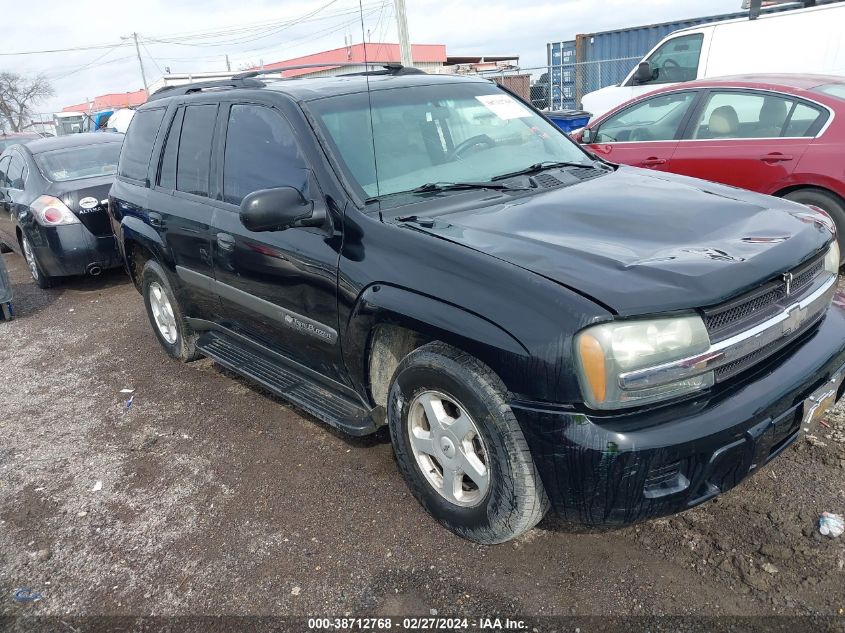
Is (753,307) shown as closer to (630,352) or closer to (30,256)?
(630,352)

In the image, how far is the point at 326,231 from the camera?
9.71 ft

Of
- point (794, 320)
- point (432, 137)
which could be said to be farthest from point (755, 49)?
point (794, 320)

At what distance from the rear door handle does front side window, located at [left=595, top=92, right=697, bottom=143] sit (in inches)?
34.6

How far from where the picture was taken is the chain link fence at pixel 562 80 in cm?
1595

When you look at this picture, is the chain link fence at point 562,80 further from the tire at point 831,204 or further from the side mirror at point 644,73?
the tire at point 831,204

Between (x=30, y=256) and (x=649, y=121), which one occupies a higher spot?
(x=649, y=121)

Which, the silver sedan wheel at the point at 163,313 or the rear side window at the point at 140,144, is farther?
the silver sedan wheel at the point at 163,313

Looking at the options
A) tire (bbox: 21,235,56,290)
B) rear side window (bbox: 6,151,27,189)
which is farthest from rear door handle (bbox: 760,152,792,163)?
rear side window (bbox: 6,151,27,189)

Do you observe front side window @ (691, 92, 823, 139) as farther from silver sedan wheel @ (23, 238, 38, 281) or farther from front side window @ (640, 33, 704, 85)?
silver sedan wheel @ (23, 238, 38, 281)

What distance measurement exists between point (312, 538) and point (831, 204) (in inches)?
182

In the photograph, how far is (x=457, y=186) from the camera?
313 cm

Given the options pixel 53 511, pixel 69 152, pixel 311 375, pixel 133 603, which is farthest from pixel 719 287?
pixel 69 152

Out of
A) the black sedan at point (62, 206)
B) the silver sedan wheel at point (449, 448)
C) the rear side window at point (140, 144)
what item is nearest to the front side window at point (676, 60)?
the rear side window at point (140, 144)

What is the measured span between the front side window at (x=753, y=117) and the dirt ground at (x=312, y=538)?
9.30ft
